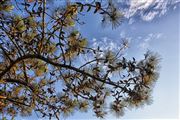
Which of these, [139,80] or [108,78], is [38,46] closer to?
[108,78]

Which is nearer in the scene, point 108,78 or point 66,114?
point 108,78

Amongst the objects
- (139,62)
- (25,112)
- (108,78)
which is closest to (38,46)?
(108,78)

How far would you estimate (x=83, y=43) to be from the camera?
3.93 meters

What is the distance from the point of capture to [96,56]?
12.5 ft

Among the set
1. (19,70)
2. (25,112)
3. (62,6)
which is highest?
(62,6)

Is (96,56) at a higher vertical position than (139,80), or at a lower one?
higher

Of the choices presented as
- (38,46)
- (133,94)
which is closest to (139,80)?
(133,94)

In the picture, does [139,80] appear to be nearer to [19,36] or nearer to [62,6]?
[62,6]

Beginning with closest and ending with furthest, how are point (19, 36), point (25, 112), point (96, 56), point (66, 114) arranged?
point (96, 56)
point (19, 36)
point (66, 114)
point (25, 112)

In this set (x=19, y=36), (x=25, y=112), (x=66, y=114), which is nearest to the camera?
(x=19, y=36)

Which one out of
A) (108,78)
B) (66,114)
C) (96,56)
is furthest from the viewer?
(66,114)

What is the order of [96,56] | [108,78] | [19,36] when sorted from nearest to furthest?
1. [108,78]
2. [96,56]
3. [19,36]

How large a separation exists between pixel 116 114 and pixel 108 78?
0.57m

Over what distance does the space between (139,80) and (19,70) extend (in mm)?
1604
